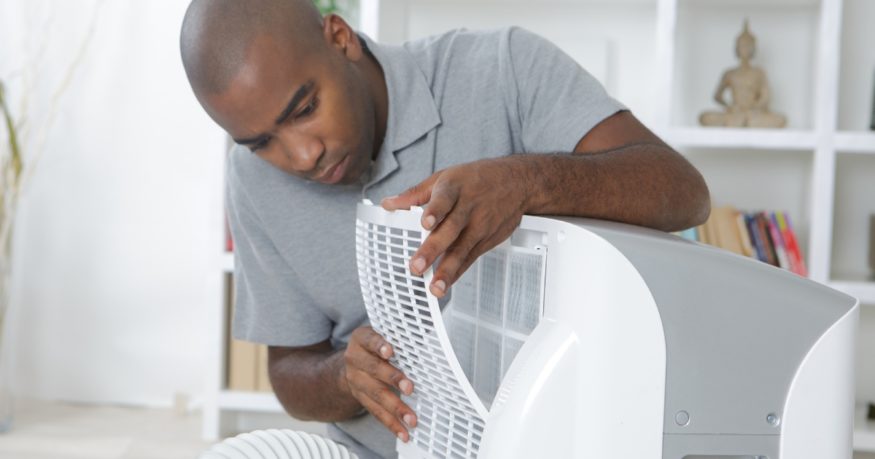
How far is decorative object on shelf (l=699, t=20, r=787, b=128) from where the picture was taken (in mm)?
2420

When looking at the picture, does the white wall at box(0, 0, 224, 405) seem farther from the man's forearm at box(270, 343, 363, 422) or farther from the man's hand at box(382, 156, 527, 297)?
the man's hand at box(382, 156, 527, 297)

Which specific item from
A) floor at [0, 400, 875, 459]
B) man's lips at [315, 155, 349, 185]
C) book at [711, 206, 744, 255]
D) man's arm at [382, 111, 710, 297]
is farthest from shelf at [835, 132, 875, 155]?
man's lips at [315, 155, 349, 185]

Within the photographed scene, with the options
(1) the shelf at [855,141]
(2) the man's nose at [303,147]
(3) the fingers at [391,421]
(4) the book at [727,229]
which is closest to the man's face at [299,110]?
(2) the man's nose at [303,147]

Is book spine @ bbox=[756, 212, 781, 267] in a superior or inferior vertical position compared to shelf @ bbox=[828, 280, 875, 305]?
superior

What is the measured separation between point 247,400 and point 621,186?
186cm

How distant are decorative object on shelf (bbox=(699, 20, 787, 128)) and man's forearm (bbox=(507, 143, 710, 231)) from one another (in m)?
1.52

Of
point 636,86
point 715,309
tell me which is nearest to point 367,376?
point 715,309

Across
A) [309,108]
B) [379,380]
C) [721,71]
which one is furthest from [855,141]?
[379,380]

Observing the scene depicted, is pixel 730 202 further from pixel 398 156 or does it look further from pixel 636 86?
pixel 398 156

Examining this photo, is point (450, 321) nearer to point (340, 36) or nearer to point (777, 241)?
point (340, 36)

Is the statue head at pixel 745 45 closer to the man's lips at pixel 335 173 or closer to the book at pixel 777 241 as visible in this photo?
the book at pixel 777 241

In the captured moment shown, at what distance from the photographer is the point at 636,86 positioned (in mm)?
2637

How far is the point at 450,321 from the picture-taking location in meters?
0.84

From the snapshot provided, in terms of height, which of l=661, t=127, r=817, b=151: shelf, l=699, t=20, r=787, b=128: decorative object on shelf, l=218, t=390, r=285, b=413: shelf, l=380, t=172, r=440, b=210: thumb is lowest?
l=218, t=390, r=285, b=413: shelf
